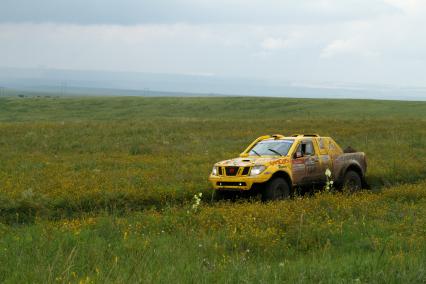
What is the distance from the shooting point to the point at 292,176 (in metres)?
14.4

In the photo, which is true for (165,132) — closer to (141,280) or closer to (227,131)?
(227,131)

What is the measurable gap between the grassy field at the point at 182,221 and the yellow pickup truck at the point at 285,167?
2.06 feet

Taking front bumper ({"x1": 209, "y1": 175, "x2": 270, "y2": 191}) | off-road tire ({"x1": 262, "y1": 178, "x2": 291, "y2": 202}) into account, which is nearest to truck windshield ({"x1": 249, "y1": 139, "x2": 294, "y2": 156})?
off-road tire ({"x1": 262, "y1": 178, "x2": 291, "y2": 202})

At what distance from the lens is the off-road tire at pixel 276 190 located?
13.6 metres

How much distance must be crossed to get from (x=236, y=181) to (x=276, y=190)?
1013 mm

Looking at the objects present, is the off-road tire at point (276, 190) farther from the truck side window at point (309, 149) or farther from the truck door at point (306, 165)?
the truck side window at point (309, 149)

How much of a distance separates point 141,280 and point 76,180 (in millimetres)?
10268

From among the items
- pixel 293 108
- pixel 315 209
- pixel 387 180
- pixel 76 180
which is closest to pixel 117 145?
pixel 76 180

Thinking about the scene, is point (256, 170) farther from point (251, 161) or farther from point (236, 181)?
point (236, 181)

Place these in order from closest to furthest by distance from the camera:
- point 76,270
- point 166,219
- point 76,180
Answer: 1. point 76,270
2. point 166,219
3. point 76,180

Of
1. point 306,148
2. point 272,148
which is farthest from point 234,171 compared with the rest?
point 306,148

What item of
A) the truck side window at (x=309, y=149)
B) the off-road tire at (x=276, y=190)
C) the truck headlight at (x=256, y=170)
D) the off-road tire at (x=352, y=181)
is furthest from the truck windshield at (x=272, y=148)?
the off-road tire at (x=352, y=181)

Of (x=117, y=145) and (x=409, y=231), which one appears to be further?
(x=117, y=145)

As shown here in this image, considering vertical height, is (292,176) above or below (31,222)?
above
